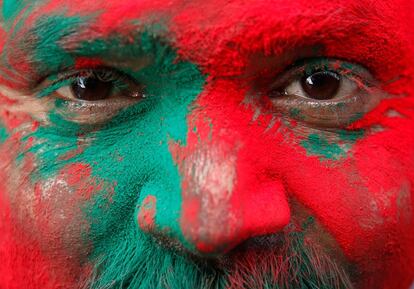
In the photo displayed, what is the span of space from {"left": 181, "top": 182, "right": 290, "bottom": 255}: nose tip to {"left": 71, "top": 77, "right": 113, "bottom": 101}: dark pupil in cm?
27

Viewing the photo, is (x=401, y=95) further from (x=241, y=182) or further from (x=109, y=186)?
(x=109, y=186)

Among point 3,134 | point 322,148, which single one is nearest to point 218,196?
point 322,148

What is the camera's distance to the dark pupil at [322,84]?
1084 mm

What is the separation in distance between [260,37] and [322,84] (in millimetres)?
175

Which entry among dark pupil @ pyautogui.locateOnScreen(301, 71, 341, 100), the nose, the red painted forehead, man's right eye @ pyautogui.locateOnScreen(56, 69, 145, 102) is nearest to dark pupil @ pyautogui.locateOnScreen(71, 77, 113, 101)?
man's right eye @ pyautogui.locateOnScreen(56, 69, 145, 102)

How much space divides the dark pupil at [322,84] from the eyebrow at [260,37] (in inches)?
1.9

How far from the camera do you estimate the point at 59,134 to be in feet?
3.64

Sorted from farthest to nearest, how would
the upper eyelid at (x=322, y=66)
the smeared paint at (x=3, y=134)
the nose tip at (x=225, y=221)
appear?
the smeared paint at (x=3, y=134) < the upper eyelid at (x=322, y=66) < the nose tip at (x=225, y=221)

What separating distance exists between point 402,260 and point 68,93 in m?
0.66

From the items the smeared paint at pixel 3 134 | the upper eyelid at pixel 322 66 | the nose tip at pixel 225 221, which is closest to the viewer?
the nose tip at pixel 225 221

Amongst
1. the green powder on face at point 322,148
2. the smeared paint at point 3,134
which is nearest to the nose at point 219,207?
the green powder on face at point 322,148

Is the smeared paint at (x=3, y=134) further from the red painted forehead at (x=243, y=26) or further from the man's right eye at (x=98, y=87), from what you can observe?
the red painted forehead at (x=243, y=26)

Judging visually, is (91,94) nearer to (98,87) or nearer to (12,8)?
(98,87)

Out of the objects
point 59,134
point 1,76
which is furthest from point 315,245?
point 1,76
